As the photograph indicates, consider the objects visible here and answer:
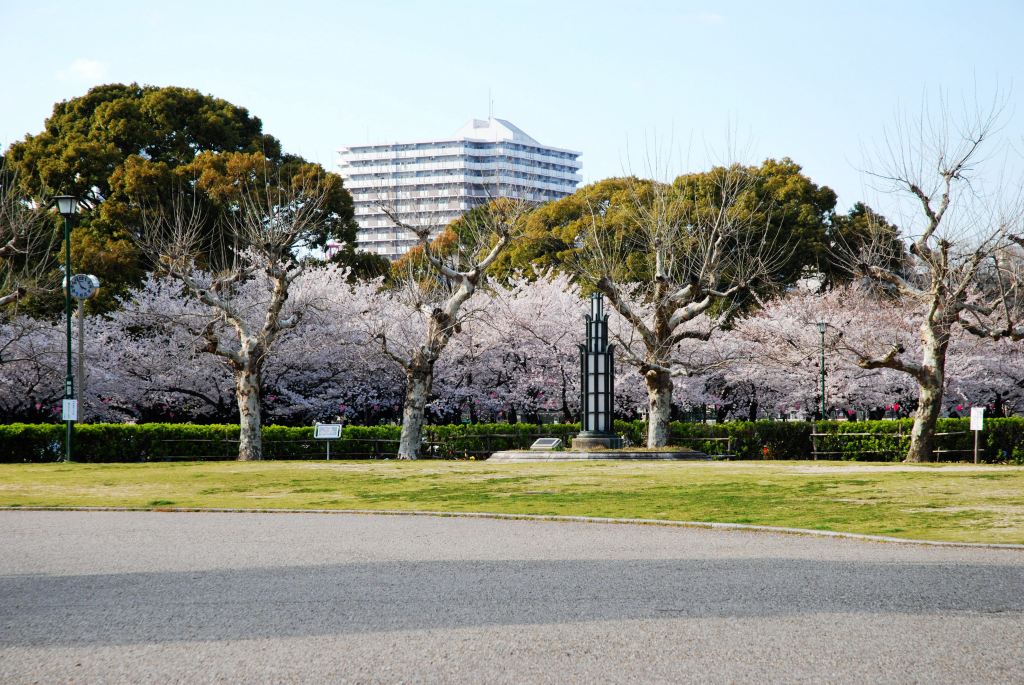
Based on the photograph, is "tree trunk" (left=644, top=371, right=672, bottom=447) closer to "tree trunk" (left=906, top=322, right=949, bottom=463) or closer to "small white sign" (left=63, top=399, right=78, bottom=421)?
"tree trunk" (left=906, top=322, right=949, bottom=463)

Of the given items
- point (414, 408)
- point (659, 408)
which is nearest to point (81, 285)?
point (414, 408)

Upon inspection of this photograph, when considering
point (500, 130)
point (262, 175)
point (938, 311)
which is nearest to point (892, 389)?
point (938, 311)

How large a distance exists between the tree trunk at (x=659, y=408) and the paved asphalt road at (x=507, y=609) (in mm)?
19030

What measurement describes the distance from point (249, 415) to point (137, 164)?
581 inches

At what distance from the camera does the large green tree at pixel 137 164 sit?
39688 mm

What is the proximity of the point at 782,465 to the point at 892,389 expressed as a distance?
21670mm

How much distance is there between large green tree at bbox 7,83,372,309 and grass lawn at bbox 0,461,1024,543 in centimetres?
1535

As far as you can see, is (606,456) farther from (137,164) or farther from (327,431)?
(137,164)

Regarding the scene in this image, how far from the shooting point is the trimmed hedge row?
30203 mm

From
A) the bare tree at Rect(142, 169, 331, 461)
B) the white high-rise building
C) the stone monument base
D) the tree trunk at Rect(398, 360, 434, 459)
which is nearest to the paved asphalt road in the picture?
the bare tree at Rect(142, 169, 331, 461)

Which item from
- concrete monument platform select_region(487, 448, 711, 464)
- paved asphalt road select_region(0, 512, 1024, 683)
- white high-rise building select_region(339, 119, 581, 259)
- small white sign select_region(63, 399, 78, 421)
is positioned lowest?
concrete monument platform select_region(487, 448, 711, 464)

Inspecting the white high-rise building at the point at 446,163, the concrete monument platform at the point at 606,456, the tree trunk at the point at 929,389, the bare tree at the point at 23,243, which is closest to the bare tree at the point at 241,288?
the bare tree at the point at 23,243

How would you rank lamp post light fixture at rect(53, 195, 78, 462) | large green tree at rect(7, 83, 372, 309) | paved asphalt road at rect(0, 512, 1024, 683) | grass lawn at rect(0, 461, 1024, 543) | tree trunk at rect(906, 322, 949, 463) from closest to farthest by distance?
paved asphalt road at rect(0, 512, 1024, 683) → grass lawn at rect(0, 461, 1024, 543) → lamp post light fixture at rect(53, 195, 78, 462) → tree trunk at rect(906, 322, 949, 463) → large green tree at rect(7, 83, 372, 309)

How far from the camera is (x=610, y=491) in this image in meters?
17.5
